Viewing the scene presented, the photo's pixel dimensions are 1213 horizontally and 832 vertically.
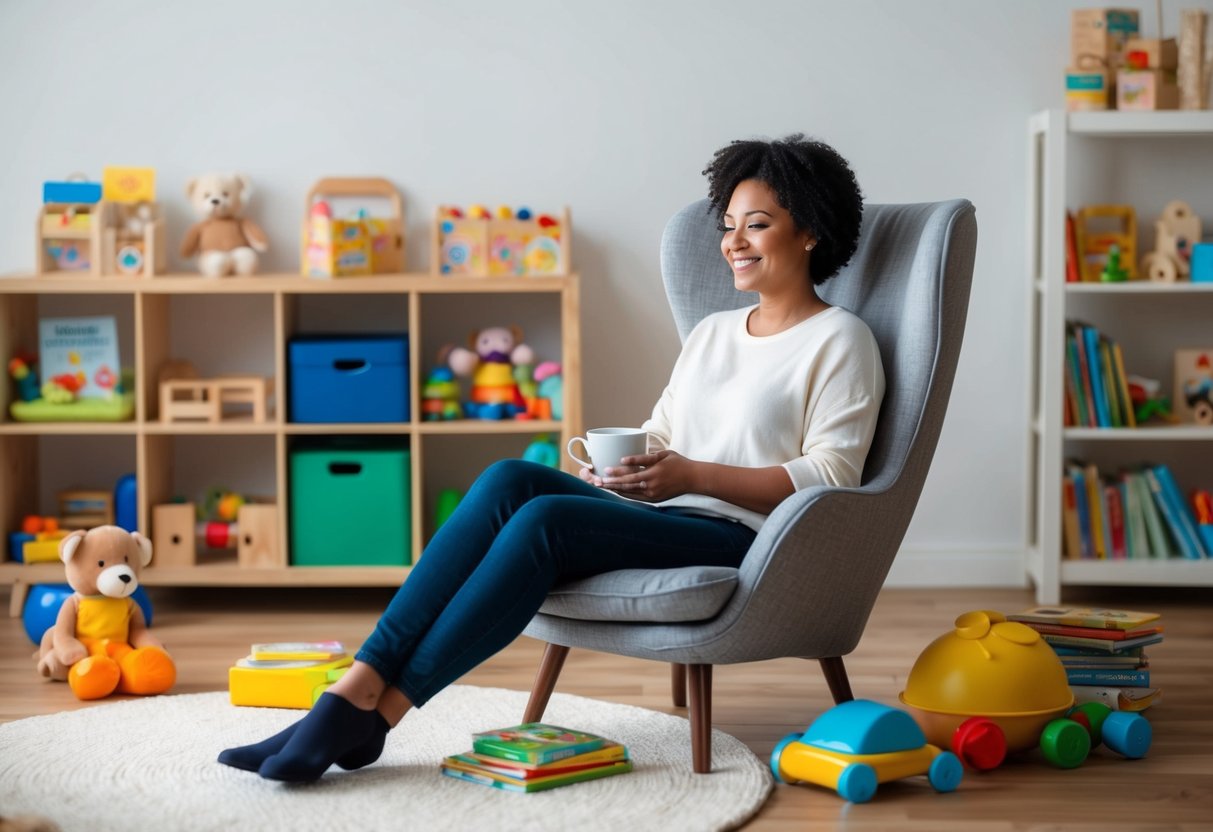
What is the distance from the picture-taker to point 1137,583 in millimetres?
3498

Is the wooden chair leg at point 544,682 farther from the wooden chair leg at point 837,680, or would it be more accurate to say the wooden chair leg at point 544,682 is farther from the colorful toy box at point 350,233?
the colorful toy box at point 350,233

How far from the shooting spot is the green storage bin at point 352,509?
3.44 m

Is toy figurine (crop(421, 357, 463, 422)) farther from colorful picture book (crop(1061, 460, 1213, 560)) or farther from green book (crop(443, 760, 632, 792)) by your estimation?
colorful picture book (crop(1061, 460, 1213, 560))

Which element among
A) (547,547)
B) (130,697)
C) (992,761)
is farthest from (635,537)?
(130,697)

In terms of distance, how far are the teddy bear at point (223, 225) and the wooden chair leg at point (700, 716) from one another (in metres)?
1.82

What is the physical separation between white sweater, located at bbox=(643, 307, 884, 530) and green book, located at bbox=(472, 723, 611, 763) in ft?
1.33

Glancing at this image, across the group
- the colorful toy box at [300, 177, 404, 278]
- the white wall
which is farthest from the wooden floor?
the colorful toy box at [300, 177, 404, 278]

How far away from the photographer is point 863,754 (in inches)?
83.9

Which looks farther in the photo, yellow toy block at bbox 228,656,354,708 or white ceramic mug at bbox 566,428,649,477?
yellow toy block at bbox 228,656,354,708

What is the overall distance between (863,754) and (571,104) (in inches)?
80.6

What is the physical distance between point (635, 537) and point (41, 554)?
186 cm

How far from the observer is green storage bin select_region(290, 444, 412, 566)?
3438 millimetres

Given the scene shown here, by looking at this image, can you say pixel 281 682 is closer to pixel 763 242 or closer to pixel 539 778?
pixel 539 778

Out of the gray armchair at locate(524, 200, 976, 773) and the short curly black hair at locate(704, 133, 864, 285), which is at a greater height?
the short curly black hair at locate(704, 133, 864, 285)
